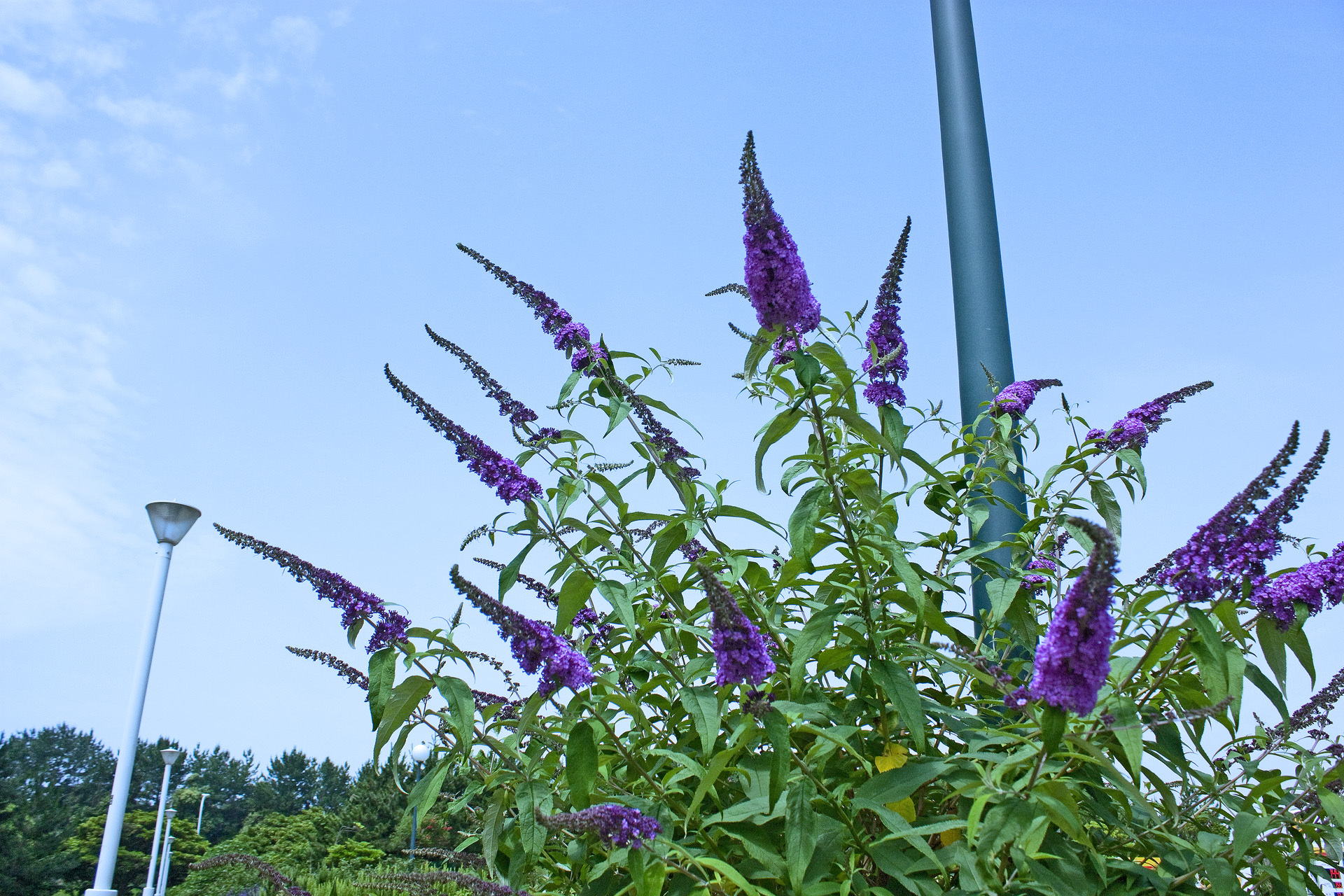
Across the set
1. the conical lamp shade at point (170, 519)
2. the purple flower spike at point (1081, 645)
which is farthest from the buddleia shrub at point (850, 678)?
the conical lamp shade at point (170, 519)

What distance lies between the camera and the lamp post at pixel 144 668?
387 inches

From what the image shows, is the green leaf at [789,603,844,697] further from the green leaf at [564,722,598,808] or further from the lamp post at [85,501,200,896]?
the lamp post at [85,501,200,896]

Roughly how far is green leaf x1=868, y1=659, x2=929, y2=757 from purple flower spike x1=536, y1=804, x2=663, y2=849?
1.93ft

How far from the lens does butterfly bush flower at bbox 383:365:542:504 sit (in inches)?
97.2

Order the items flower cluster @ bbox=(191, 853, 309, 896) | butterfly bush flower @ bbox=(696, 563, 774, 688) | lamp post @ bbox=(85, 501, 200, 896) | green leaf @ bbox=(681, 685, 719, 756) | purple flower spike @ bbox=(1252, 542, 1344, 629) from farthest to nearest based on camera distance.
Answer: lamp post @ bbox=(85, 501, 200, 896) < flower cluster @ bbox=(191, 853, 309, 896) < purple flower spike @ bbox=(1252, 542, 1344, 629) < green leaf @ bbox=(681, 685, 719, 756) < butterfly bush flower @ bbox=(696, 563, 774, 688)

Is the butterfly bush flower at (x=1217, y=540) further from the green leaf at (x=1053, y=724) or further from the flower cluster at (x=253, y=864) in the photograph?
the flower cluster at (x=253, y=864)

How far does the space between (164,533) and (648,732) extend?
988 cm

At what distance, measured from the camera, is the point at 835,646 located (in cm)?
230

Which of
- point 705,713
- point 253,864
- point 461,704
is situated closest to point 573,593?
point 461,704

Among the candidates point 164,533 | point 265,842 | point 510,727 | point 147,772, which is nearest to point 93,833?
point 265,842

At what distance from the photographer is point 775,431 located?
221cm

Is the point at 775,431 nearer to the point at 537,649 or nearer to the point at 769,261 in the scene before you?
the point at 769,261

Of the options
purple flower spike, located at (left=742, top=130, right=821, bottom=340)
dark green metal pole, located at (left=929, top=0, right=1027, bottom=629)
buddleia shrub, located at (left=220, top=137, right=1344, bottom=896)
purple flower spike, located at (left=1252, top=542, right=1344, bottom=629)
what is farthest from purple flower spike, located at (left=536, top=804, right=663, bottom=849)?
dark green metal pole, located at (left=929, top=0, right=1027, bottom=629)

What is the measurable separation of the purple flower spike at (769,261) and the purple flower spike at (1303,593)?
132cm
